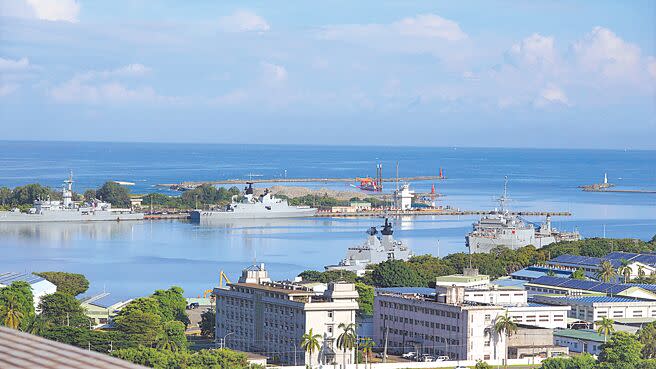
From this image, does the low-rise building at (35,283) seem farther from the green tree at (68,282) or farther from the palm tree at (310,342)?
the palm tree at (310,342)

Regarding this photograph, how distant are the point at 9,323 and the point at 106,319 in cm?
481

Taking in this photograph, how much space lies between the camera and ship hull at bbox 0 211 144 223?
224 ft

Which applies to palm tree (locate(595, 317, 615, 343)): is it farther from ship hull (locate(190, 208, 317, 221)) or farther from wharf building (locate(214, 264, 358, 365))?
ship hull (locate(190, 208, 317, 221))

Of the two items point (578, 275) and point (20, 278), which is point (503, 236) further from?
point (20, 278)

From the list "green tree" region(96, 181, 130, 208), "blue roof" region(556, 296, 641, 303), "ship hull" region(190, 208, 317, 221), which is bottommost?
"blue roof" region(556, 296, 641, 303)

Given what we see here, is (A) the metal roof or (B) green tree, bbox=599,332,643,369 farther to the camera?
(B) green tree, bbox=599,332,643,369

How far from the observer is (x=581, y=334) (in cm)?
2859

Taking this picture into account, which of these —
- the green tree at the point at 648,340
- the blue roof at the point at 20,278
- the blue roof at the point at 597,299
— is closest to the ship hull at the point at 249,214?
the blue roof at the point at 20,278

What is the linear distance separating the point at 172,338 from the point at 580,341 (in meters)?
8.49

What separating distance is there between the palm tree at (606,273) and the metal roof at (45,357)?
31862 mm

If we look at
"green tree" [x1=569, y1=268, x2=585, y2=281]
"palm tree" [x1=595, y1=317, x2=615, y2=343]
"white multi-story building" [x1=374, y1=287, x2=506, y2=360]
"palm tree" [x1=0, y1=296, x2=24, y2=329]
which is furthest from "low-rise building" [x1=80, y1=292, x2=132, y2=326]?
"green tree" [x1=569, y1=268, x2=585, y2=281]

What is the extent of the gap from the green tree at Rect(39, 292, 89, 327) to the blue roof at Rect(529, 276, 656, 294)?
42.2ft

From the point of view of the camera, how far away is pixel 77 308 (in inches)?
1123

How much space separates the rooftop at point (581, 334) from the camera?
28.0m
